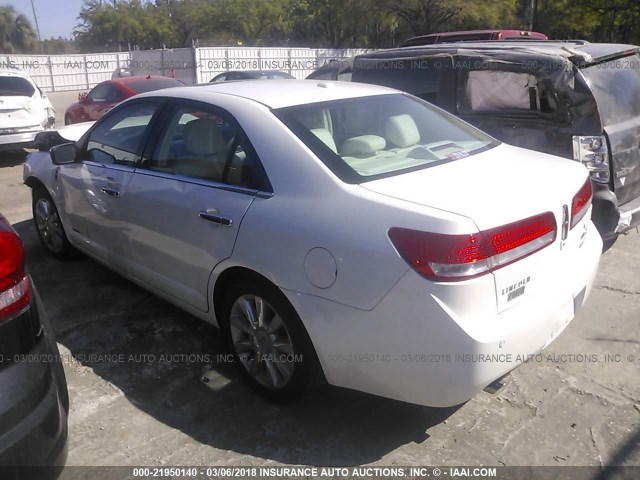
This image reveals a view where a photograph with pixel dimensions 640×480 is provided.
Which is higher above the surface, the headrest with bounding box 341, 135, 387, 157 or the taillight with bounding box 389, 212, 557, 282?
the headrest with bounding box 341, 135, 387, 157

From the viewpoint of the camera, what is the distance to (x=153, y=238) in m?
3.59

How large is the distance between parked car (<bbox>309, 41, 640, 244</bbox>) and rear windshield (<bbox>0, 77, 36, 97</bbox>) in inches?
300

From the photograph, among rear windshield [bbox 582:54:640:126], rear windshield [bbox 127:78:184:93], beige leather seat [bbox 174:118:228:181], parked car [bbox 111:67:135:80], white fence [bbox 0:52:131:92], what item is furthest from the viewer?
parked car [bbox 111:67:135:80]

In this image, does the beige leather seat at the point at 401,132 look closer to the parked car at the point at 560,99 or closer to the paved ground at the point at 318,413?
the paved ground at the point at 318,413

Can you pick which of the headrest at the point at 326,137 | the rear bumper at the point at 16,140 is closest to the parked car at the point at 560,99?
the headrest at the point at 326,137

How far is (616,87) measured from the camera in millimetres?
4820

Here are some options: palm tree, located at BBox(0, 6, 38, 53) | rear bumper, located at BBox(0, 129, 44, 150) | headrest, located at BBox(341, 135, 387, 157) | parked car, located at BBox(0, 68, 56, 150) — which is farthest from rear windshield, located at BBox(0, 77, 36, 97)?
palm tree, located at BBox(0, 6, 38, 53)

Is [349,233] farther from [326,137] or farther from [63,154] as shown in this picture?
[63,154]

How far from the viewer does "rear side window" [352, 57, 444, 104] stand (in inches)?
218

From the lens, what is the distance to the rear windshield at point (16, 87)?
403 inches

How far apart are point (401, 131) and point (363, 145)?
394 mm

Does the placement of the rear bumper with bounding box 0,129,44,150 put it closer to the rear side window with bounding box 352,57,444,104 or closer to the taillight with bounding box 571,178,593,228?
the rear side window with bounding box 352,57,444,104

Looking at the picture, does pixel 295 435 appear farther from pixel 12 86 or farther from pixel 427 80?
pixel 12 86
